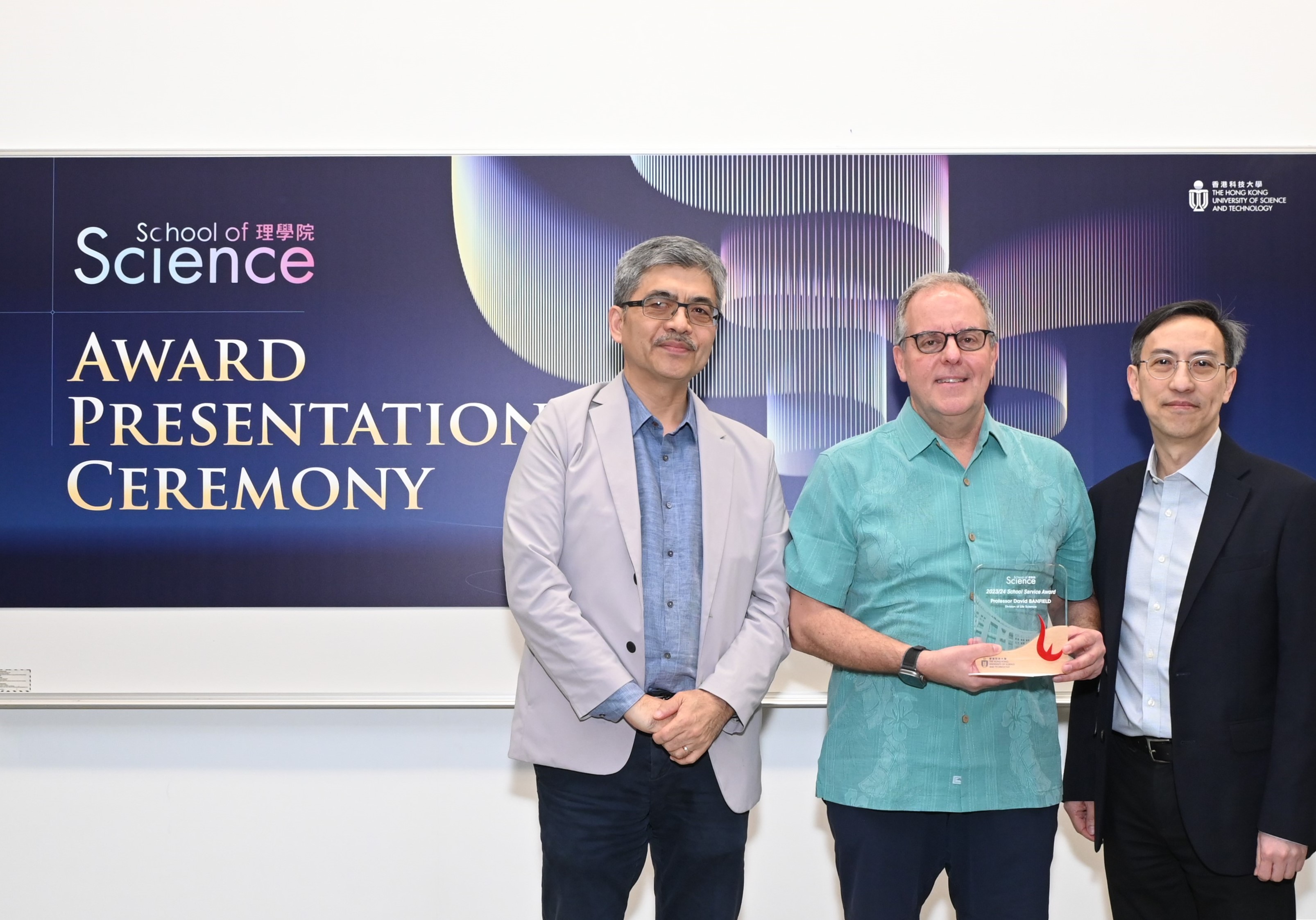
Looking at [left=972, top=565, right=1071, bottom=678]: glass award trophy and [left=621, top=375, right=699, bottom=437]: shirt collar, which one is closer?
[left=972, top=565, right=1071, bottom=678]: glass award trophy

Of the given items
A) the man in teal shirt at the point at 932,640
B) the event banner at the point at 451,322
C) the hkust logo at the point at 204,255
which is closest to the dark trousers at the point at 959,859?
the man in teal shirt at the point at 932,640

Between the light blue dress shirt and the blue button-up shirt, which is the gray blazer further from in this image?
the light blue dress shirt

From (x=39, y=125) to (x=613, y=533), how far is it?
2198 mm

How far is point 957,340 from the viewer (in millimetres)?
2025

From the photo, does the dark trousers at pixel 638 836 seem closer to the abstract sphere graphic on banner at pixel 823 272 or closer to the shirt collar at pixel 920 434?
the shirt collar at pixel 920 434

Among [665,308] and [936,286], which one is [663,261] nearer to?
[665,308]

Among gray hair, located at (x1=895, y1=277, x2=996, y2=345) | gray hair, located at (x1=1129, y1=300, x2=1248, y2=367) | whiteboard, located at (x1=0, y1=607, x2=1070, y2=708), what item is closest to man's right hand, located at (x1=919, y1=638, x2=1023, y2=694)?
gray hair, located at (x1=895, y1=277, x2=996, y2=345)

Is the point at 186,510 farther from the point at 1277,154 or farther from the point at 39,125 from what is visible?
the point at 1277,154

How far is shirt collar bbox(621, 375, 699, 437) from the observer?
218 centimetres

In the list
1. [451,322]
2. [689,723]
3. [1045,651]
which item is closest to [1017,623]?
[1045,651]

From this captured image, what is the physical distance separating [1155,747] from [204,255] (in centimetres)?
266

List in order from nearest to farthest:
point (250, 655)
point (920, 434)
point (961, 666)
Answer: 1. point (961, 666)
2. point (920, 434)
3. point (250, 655)

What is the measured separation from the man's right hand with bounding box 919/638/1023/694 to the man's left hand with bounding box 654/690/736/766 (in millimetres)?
399

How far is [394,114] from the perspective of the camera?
2928 millimetres
